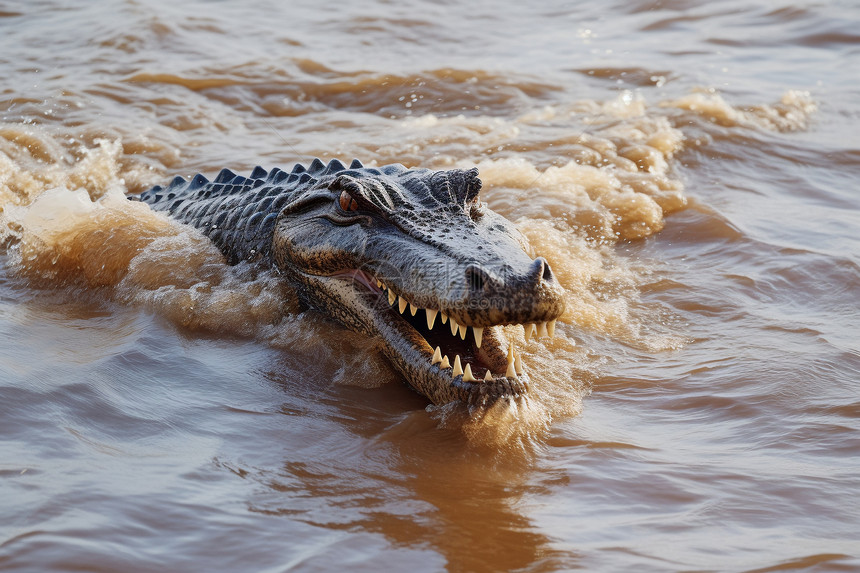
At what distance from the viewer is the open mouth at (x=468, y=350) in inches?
124

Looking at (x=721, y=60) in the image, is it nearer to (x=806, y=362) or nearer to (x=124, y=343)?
(x=806, y=362)

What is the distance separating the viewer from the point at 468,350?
11.3ft

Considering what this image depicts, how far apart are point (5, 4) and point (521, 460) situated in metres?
11.9

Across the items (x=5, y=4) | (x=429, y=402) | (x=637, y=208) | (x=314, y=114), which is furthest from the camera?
(x=5, y=4)

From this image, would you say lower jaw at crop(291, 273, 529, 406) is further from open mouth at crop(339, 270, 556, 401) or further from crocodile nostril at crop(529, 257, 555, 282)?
crocodile nostril at crop(529, 257, 555, 282)

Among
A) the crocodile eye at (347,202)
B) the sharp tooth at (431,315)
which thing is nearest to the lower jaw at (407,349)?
the sharp tooth at (431,315)

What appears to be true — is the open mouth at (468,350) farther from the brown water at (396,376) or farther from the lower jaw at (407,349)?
the brown water at (396,376)

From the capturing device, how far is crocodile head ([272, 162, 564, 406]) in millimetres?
2908

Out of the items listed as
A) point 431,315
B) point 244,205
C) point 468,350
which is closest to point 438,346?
point 468,350

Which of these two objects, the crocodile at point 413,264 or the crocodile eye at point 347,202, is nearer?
the crocodile at point 413,264

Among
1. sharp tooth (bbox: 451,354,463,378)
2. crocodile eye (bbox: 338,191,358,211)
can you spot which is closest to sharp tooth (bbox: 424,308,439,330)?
sharp tooth (bbox: 451,354,463,378)

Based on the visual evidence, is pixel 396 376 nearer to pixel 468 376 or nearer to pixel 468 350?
pixel 468 350

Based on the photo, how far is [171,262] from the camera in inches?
186

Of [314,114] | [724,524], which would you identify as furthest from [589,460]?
[314,114]
